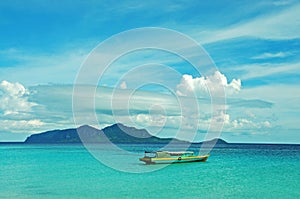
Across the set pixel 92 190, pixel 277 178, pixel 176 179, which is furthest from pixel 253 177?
pixel 92 190

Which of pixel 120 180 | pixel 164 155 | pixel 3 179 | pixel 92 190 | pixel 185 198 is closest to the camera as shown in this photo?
pixel 185 198

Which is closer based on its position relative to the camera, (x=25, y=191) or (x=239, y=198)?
(x=239, y=198)

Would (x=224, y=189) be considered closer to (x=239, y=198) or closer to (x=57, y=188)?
(x=239, y=198)

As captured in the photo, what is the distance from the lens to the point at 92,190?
84.2 ft

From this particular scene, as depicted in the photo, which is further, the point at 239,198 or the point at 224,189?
the point at 224,189

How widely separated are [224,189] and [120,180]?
808 cm

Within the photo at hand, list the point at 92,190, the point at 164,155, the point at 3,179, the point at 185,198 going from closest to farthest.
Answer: the point at 185,198, the point at 92,190, the point at 3,179, the point at 164,155

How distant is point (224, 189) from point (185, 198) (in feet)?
15.0

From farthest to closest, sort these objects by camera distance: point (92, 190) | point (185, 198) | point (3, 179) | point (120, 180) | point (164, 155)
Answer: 1. point (164, 155)
2. point (3, 179)
3. point (120, 180)
4. point (92, 190)
5. point (185, 198)

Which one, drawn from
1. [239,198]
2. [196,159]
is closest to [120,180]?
[239,198]

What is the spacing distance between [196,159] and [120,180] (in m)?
19.9

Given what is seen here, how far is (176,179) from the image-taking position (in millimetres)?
31453

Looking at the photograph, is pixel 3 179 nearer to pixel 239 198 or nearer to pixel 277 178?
pixel 239 198

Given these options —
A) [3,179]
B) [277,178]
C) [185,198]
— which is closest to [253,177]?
[277,178]
